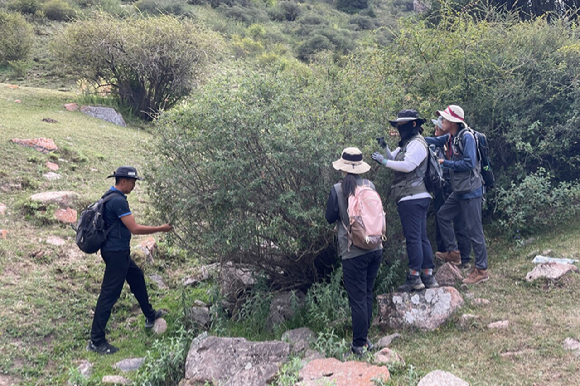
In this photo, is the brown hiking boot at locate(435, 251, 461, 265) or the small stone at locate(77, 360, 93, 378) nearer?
the small stone at locate(77, 360, 93, 378)

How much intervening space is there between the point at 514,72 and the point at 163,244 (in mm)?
6226

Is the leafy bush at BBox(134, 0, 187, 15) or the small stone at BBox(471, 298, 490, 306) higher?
the small stone at BBox(471, 298, 490, 306)

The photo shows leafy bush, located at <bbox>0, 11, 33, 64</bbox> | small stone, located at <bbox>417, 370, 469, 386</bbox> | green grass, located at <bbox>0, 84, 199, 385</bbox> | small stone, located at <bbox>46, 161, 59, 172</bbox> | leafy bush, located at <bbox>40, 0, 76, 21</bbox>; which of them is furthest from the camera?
leafy bush, located at <bbox>40, 0, 76, 21</bbox>

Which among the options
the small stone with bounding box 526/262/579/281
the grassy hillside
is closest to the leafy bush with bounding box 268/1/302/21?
the grassy hillside

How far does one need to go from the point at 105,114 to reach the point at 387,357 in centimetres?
1336

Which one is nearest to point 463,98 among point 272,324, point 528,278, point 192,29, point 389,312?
point 528,278

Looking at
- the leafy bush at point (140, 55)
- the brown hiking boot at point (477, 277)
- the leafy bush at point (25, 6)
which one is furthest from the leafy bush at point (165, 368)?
the leafy bush at point (25, 6)

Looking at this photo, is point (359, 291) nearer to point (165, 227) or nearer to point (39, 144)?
point (165, 227)

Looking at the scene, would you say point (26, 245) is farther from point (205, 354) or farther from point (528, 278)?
point (528, 278)

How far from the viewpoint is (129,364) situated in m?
4.79

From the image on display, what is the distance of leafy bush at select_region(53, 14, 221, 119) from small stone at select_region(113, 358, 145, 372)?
11.0m

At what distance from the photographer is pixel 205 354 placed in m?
4.38

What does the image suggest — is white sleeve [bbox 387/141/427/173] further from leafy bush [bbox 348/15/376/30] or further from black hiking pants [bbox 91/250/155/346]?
leafy bush [bbox 348/15/376/30]

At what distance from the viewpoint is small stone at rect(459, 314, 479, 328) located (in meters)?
4.41
